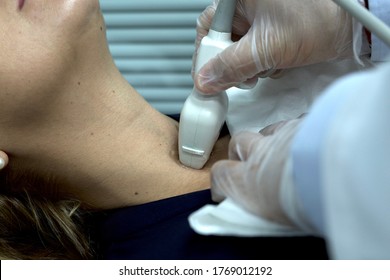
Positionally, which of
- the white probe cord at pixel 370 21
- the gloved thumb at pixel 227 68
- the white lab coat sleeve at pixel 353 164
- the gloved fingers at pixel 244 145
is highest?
the white probe cord at pixel 370 21

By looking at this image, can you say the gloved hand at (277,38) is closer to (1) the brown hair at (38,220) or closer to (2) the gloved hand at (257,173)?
(2) the gloved hand at (257,173)

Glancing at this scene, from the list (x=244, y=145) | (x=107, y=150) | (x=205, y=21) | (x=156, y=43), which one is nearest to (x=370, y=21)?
(x=244, y=145)

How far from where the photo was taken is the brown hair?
116 centimetres

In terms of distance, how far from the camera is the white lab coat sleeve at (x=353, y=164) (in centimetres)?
55

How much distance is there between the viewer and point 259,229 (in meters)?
0.75

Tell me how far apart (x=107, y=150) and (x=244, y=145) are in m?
0.39

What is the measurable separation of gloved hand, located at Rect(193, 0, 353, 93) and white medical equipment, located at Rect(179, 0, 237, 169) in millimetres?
26

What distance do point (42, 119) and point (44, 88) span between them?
0.08 metres

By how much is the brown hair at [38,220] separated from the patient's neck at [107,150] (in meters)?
0.05

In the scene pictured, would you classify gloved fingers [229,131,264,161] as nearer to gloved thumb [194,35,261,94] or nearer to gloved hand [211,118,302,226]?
gloved hand [211,118,302,226]

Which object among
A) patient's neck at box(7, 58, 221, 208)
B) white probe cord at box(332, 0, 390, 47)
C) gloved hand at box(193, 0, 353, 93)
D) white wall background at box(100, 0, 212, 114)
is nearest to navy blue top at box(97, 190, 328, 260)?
patient's neck at box(7, 58, 221, 208)

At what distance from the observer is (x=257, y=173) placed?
2.51ft

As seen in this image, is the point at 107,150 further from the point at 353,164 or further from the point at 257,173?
the point at 353,164

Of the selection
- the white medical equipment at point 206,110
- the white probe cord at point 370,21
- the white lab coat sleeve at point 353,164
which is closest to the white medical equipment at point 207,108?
the white medical equipment at point 206,110
